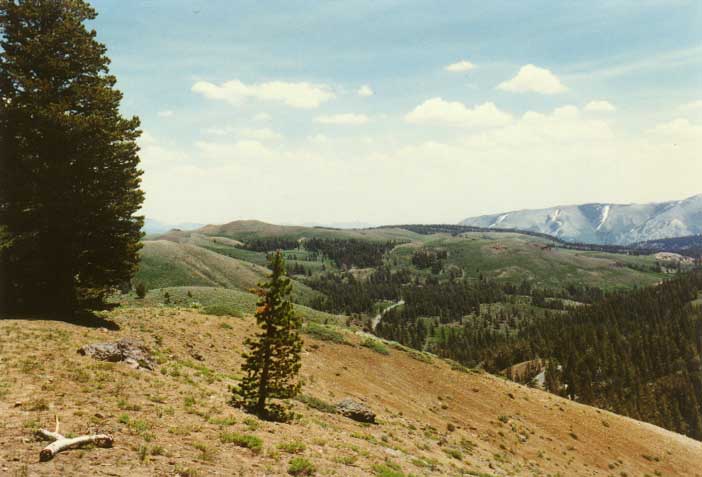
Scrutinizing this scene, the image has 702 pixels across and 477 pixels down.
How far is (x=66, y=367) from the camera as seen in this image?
1942 centimetres

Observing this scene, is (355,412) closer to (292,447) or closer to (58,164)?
(292,447)

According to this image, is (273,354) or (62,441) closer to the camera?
(62,441)

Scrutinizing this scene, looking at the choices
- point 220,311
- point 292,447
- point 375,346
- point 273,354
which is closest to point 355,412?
point 273,354

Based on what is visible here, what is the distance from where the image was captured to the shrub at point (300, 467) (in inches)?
583

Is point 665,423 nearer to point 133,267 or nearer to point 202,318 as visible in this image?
point 202,318

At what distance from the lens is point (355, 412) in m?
27.2

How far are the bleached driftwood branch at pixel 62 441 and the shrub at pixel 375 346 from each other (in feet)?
118

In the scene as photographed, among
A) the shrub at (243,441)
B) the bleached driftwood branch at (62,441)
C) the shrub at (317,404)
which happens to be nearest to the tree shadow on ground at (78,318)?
the shrub at (317,404)

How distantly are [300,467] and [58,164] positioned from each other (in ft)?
95.1

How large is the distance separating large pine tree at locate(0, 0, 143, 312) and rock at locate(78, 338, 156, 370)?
10203 mm

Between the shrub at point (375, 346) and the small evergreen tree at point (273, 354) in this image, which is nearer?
the small evergreen tree at point (273, 354)

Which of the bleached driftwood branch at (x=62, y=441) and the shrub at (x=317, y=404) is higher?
the bleached driftwood branch at (x=62, y=441)

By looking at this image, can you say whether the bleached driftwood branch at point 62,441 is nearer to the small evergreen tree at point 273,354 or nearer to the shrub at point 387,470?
the small evergreen tree at point 273,354

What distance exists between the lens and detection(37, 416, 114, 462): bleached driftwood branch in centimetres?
1161
